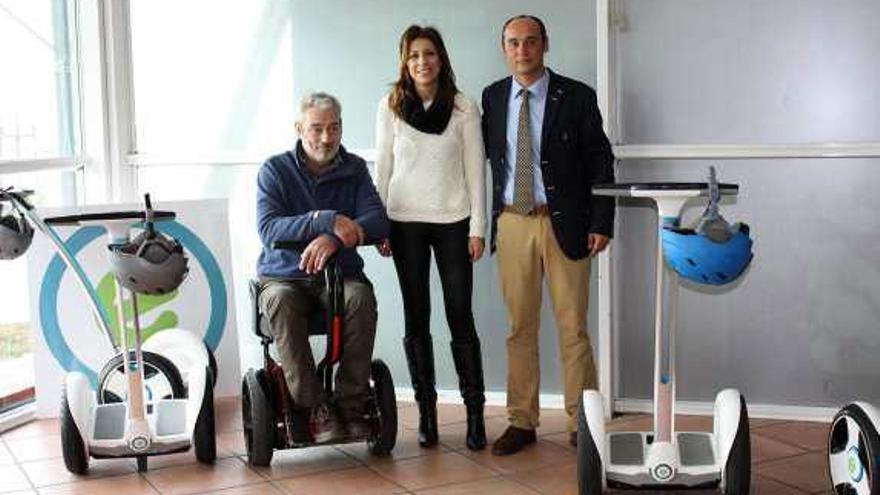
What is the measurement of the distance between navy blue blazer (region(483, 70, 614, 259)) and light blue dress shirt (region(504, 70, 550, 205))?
0.02 metres

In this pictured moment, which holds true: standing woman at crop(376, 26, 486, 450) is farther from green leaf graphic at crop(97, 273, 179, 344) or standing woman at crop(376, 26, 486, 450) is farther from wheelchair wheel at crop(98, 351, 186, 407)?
green leaf graphic at crop(97, 273, 179, 344)

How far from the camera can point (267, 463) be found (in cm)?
395

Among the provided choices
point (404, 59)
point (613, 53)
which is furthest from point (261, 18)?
point (613, 53)

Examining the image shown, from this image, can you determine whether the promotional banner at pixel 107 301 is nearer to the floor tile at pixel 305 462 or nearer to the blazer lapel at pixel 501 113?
the floor tile at pixel 305 462

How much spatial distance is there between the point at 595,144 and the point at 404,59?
28.8 inches

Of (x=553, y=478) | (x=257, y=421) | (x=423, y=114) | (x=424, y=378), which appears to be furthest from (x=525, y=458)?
(x=423, y=114)

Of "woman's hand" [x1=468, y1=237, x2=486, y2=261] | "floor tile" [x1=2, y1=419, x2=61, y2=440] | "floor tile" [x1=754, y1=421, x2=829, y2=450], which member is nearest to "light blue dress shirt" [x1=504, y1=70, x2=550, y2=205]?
"woman's hand" [x1=468, y1=237, x2=486, y2=261]

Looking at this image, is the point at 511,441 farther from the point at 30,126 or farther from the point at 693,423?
the point at 30,126

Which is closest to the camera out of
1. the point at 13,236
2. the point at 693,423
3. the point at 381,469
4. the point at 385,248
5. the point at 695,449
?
the point at 695,449

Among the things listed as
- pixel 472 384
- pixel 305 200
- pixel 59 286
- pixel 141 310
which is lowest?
pixel 472 384

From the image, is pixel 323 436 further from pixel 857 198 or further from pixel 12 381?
pixel 857 198

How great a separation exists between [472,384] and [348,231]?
0.76 metres

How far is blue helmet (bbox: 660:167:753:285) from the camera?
305cm

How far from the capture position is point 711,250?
3.06 metres
